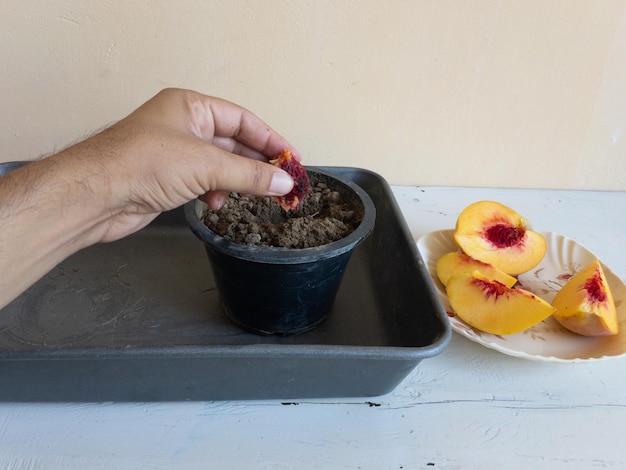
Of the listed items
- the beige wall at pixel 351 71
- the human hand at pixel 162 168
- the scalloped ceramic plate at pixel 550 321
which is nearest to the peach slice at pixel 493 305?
the scalloped ceramic plate at pixel 550 321

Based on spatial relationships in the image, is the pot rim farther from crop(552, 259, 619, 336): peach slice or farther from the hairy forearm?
crop(552, 259, 619, 336): peach slice

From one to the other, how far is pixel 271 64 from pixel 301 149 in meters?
0.15

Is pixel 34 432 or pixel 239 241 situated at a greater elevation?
pixel 239 241

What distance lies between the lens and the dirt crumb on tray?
21.5 inches

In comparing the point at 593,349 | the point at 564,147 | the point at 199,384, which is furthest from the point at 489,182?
the point at 199,384

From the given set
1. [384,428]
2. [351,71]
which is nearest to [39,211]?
[384,428]

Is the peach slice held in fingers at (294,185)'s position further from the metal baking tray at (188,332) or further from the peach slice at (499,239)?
the peach slice at (499,239)

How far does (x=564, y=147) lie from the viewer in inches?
35.6

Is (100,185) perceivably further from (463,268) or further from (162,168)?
(463,268)

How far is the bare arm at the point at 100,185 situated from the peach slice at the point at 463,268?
0.78 ft

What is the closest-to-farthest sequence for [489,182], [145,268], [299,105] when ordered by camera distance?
[145,268], [299,105], [489,182]

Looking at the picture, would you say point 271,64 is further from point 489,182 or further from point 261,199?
point 489,182

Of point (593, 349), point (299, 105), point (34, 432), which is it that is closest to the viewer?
point (34, 432)

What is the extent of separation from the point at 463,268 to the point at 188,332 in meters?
0.34
